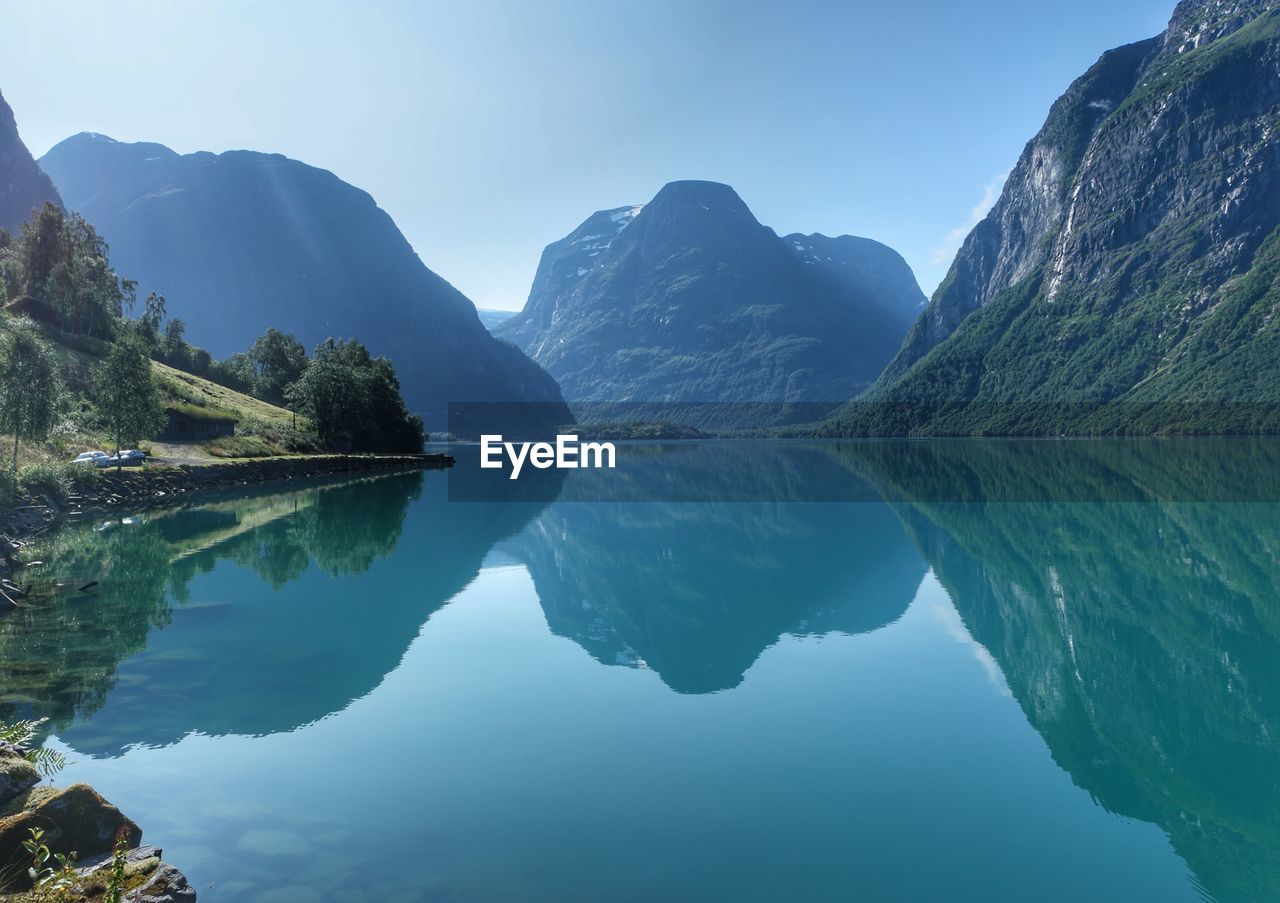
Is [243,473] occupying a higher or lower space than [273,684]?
higher

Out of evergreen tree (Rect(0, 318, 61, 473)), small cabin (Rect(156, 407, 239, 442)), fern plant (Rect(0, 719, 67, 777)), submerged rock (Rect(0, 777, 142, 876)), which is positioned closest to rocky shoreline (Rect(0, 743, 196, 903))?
submerged rock (Rect(0, 777, 142, 876))

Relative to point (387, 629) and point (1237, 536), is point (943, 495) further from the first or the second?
point (387, 629)

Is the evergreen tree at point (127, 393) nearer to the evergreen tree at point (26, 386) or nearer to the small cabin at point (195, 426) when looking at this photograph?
the evergreen tree at point (26, 386)

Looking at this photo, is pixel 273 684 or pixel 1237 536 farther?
pixel 1237 536

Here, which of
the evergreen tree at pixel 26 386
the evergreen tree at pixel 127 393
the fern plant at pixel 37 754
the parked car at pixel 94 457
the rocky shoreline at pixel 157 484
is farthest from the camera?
the evergreen tree at pixel 127 393

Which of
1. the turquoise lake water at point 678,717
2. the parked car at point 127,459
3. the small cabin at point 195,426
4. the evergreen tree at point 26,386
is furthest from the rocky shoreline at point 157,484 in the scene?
the small cabin at point 195,426

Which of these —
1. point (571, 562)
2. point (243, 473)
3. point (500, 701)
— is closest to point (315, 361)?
point (243, 473)
